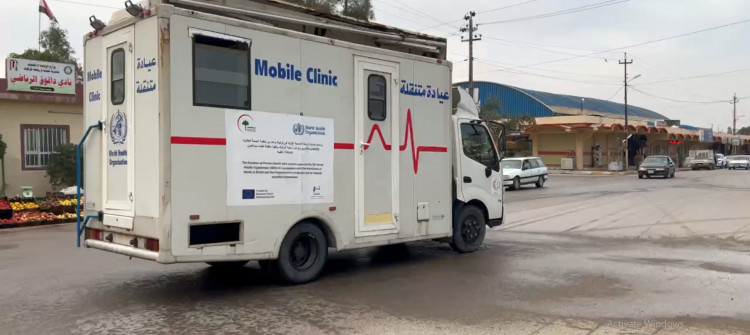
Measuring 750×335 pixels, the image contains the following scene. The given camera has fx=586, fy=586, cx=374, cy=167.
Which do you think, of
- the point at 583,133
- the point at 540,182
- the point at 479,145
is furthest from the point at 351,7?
the point at 583,133

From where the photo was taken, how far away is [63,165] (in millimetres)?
18250

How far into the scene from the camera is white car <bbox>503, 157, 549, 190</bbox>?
2753cm

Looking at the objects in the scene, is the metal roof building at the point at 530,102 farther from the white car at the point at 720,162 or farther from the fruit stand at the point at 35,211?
the fruit stand at the point at 35,211

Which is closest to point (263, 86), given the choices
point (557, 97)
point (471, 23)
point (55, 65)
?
point (55, 65)

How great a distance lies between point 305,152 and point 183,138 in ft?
5.21

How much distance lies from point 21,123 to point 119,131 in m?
14.5

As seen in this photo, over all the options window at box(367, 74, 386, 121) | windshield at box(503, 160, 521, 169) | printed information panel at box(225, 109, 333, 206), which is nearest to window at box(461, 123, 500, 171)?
window at box(367, 74, 386, 121)

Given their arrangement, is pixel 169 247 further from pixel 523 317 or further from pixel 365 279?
pixel 523 317

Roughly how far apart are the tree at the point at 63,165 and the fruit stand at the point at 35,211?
2.63 ft

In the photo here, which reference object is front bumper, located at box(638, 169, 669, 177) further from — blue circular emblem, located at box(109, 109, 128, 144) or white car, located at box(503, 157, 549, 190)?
blue circular emblem, located at box(109, 109, 128, 144)

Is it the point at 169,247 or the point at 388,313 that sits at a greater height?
the point at 169,247

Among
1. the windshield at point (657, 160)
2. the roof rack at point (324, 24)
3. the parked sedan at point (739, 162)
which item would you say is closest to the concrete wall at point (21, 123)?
the roof rack at point (324, 24)

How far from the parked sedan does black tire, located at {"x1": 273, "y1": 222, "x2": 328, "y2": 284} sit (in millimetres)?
62189

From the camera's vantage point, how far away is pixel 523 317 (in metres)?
5.88
